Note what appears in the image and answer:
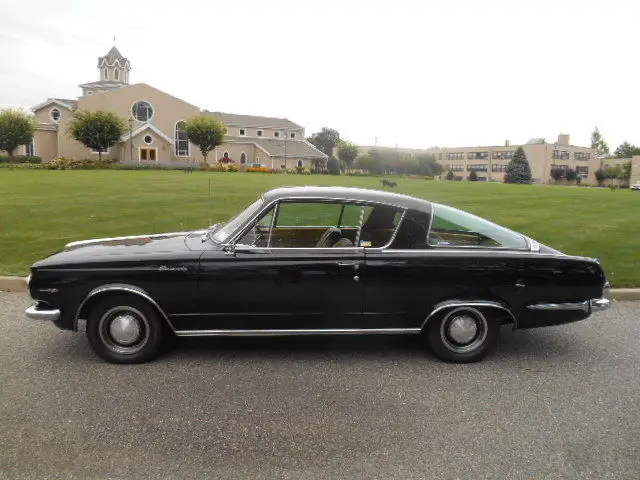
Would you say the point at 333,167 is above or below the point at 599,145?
below

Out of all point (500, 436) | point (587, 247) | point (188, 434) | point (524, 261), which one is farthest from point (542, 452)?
point (587, 247)

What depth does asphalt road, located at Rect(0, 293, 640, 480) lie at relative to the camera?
2752 millimetres

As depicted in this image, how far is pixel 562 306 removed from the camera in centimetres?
421

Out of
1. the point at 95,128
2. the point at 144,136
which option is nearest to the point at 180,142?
the point at 144,136

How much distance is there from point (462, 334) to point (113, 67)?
285 ft

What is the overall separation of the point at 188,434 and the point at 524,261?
311 centimetres

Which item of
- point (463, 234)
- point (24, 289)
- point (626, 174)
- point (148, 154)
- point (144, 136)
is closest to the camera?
point (463, 234)

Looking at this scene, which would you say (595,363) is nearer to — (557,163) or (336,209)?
(336,209)

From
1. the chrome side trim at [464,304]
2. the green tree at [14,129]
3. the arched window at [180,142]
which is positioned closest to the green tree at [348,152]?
the arched window at [180,142]

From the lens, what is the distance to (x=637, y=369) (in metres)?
4.16

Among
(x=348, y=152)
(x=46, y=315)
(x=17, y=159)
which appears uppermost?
(x=348, y=152)

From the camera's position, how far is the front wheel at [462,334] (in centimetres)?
421

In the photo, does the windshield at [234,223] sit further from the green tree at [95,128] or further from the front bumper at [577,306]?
the green tree at [95,128]

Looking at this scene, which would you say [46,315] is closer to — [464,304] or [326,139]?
[464,304]
